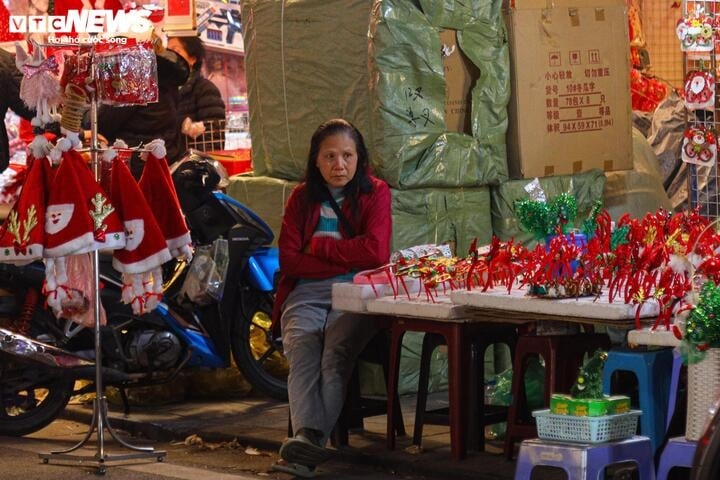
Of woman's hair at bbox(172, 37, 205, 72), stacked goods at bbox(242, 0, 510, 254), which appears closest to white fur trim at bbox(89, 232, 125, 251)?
stacked goods at bbox(242, 0, 510, 254)

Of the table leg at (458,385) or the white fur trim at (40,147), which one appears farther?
the white fur trim at (40,147)

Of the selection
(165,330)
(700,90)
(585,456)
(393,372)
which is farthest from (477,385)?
(700,90)

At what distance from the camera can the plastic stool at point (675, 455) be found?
205 inches

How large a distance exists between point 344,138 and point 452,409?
4.72ft

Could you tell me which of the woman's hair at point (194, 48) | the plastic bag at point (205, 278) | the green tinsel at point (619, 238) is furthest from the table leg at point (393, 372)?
the woman's hair at point (194, 48)

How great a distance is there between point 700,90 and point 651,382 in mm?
3394

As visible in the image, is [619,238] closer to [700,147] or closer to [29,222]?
[700,147]

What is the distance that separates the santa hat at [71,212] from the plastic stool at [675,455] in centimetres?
289

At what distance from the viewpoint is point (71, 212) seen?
22.1ft

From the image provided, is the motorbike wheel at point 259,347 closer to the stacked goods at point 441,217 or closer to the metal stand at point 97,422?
the stacked goods at point 441,217

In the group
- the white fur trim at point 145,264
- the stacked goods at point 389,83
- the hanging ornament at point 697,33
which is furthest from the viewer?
the hanging ornament at point 697,33

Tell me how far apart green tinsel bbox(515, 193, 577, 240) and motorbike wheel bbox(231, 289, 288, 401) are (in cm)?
231

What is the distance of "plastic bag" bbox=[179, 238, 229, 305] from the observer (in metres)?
8.26

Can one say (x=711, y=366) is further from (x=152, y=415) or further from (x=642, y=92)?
(x=642, y=92)
